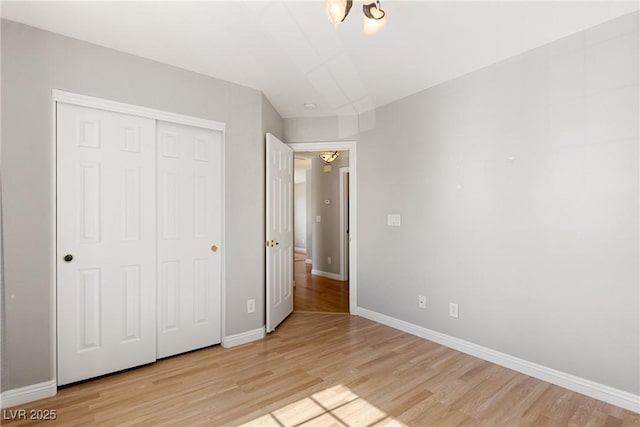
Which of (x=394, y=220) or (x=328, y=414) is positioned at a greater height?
(x=394, y=220)

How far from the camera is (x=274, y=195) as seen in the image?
11.5 ft

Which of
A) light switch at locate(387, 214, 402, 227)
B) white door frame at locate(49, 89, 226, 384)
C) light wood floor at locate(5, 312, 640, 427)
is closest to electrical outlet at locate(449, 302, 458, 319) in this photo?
light wood floor at locate(5, 312, 640, 427)

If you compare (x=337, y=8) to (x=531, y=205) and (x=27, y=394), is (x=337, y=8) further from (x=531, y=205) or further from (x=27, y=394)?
(x=27, y=394)

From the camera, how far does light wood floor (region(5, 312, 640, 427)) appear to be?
194 cm

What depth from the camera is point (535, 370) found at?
8.07 ft

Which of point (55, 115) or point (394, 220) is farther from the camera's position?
point (394, 220)

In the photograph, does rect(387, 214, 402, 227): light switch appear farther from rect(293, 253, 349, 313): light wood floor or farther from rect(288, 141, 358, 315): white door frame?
rect(293, 253, 349, 313): light wood floor

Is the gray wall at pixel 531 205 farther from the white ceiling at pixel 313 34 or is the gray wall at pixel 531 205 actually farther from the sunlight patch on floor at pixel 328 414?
the sunlight patch on floor at pixel 328 414

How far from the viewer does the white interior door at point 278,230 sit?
132 inches

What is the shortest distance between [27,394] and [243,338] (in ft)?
5.17

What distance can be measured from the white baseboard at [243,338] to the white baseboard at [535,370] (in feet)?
4.87

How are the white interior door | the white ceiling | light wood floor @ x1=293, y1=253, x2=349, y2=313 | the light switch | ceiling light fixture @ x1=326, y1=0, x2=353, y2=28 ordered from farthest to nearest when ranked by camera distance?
1. light wood floor @ x1=293, y1=253, x2=349, y2=313
2. the light switch
3. the white interior door
4. the white ceiling
5. ceiling light fixture @ x1=326, y1=0, x2=353, y2=28

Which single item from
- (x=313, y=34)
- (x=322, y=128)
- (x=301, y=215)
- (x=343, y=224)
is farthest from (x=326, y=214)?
(x=313, y=34)

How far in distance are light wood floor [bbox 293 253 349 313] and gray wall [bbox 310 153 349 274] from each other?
37 cm
